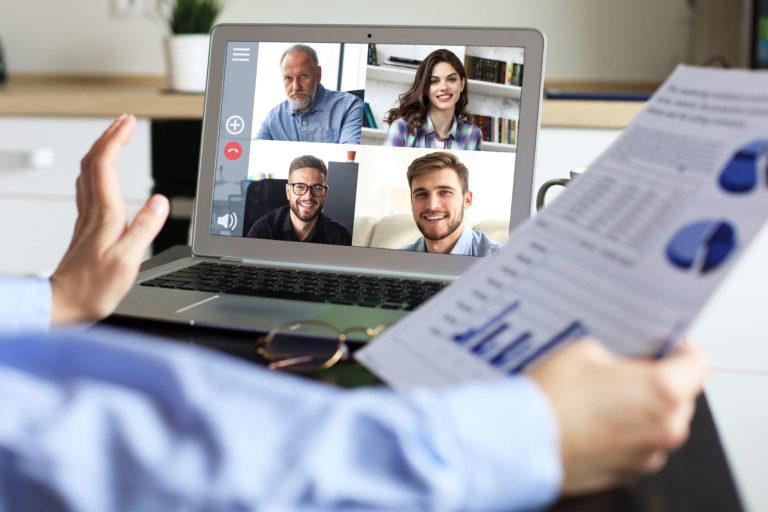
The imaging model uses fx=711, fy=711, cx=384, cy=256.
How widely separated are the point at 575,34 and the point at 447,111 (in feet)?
4.25

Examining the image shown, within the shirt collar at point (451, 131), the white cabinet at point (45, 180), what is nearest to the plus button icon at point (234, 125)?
the shirt collar at point (451, 131)

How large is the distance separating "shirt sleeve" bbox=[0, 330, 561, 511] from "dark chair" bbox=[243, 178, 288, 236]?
563mm

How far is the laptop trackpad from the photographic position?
597 mm

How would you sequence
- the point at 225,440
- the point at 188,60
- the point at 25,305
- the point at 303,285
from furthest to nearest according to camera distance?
the point at 188,60 → the point at 303,285 → the point at 25,305 → the point at 225,440

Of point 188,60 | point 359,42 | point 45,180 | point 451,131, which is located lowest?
point 45,180

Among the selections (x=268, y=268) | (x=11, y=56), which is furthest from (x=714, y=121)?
(x=11, y=56)

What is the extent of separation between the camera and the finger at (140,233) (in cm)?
55

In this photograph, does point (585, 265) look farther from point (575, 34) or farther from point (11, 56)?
point (11, 56)

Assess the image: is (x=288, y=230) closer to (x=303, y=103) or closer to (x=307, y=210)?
(x=307, y=210)

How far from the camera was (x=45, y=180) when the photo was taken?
1731 mm

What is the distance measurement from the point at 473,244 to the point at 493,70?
0.66 feet

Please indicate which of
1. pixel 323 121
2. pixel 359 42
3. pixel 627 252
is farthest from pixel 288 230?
pixel 627 252

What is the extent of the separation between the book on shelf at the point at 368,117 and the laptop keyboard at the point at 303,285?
174mm

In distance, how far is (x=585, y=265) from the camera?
15.6 inches
